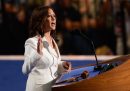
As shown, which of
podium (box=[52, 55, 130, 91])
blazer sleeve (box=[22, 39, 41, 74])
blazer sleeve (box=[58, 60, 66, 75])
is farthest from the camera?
blazer sleeve (box=[58, 60, 66, 75])

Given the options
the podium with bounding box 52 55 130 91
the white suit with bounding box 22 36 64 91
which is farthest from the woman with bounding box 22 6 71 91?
the podium with bounding box 52 55 130 91

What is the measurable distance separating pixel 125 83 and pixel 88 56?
2.18 meters

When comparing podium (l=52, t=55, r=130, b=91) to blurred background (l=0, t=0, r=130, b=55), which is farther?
blurred background (l=0, t=0, r=130, b=55)

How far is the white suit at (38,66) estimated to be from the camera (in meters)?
2.27

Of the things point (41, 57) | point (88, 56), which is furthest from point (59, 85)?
point (88, 56)

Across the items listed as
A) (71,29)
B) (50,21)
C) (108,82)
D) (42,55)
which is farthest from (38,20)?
(71,29)

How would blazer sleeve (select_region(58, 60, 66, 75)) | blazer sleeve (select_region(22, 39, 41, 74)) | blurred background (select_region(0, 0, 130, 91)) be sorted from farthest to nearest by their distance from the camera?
blurred background (select_region(0, 0, 130, 91)) → blazer sleeve (select_region(58, 60, 66, 75)) → blazer sleeve (select_region(22, 39, 41, 74))

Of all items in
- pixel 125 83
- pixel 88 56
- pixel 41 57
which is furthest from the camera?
pixel 88 56

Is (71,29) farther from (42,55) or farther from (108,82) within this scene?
(108,82)

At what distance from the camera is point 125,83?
6.70ft

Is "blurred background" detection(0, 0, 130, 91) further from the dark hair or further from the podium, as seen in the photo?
the podium

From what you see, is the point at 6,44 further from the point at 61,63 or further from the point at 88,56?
the point at 61,63

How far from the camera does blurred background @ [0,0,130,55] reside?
4.23 meters

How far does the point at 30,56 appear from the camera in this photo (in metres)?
2.26
